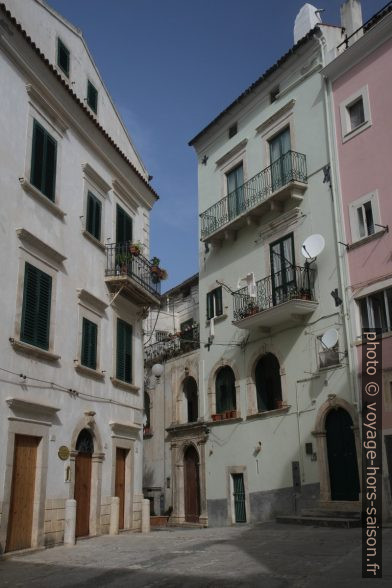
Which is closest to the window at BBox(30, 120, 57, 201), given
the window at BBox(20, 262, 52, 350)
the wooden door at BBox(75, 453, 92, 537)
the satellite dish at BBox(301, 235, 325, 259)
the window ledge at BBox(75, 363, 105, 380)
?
the window at BBox(20, 262, 52, 350)

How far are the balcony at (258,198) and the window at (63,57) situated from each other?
7999 mm

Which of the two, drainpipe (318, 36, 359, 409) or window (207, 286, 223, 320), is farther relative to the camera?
window (207, 286, 223, 320)

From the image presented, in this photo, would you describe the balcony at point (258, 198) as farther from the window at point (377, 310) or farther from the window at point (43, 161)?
the window at point (43, 161)

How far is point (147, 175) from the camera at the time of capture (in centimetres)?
2262

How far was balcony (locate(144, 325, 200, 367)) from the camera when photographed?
2715 centimetres

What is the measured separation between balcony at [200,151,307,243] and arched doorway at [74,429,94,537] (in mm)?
10406

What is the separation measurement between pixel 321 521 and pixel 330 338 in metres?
5.18

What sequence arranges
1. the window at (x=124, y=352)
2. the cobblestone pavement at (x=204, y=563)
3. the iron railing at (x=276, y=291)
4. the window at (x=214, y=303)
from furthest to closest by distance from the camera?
the window at (x=214, y=303)
the iron railing at (x=276, y=291)
the window at (x=124, y=352)
the cobblestone pavement at (x=204, y=563)

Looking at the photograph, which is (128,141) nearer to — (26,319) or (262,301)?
(262,301)

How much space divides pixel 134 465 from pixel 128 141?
11.3 m

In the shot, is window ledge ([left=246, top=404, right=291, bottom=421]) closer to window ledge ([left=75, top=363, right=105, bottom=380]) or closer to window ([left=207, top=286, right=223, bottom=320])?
window ([left=207, top=286, right=223, bottom=320])

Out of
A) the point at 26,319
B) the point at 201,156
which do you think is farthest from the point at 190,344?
the point at 26,319

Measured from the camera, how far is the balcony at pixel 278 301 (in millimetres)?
19422

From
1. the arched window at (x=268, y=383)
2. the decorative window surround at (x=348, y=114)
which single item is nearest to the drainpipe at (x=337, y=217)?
the decorative window surround at (x=348, y=114)
